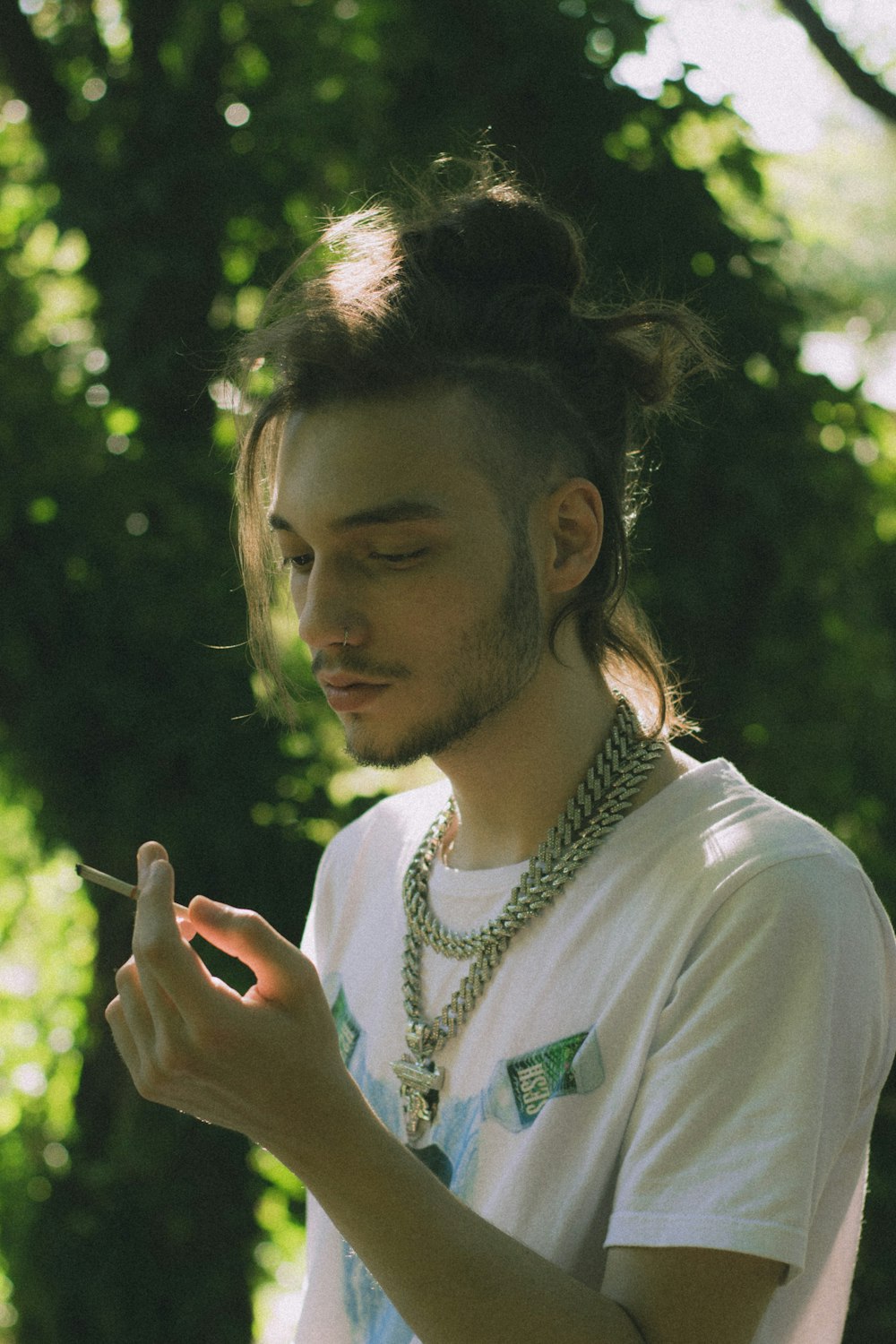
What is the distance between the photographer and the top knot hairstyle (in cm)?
159

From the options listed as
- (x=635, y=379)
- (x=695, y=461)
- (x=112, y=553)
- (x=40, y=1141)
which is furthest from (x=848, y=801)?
(x=40, y=1141)

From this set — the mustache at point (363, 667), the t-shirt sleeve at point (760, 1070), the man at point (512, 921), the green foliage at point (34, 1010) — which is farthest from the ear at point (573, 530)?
the green foliage at point (34, 1010)

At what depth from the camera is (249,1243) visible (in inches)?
121

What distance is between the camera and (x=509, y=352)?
5.45 feet

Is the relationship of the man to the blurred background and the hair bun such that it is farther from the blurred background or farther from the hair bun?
the blurred background

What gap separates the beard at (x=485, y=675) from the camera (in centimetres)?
153

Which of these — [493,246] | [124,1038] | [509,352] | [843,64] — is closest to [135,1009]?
[124,1038]

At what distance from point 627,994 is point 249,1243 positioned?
2075mm

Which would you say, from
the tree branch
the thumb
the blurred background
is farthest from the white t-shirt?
the tree branch

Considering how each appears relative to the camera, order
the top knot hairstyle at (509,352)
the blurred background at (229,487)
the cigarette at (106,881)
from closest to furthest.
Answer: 1. the cigarette at (106,881)
2. the top knot hairstyle at (509,352)
3. the blurred background at (229,487)

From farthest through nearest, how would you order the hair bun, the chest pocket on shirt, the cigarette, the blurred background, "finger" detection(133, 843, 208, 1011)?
the blurred background < the hair bun < the chest pocket on shirt < the cigarette < "finger" detection(133, 843, 208, 1011)

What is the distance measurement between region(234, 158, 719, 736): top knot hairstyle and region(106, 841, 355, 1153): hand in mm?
617

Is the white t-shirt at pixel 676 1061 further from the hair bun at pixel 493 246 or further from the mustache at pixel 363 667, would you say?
the hair bun at pixel 493 246

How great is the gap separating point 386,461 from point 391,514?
66 millimetres
